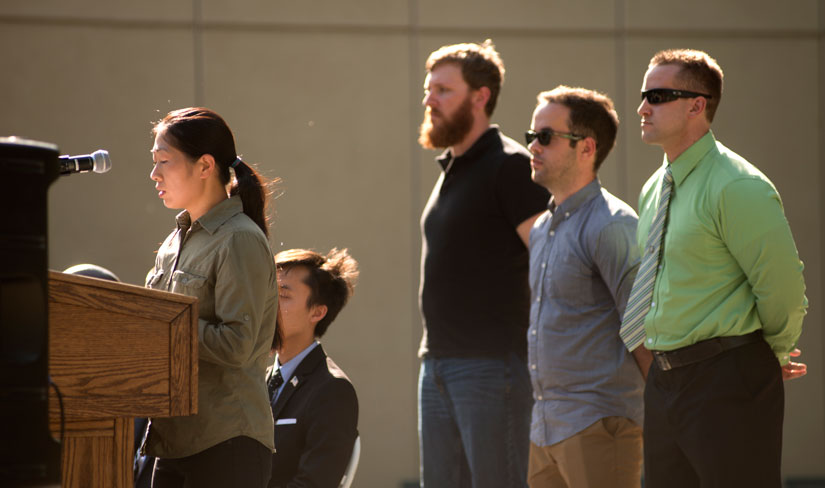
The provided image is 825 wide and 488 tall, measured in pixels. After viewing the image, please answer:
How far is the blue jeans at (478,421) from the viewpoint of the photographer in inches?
150

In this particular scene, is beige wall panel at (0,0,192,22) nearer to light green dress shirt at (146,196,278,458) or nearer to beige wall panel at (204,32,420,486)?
beige wall panel at (204,32,420,486)

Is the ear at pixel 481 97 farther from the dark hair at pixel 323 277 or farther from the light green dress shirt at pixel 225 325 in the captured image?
the light green dress shirt at pixel 225 325

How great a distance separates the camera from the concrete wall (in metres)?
6.32

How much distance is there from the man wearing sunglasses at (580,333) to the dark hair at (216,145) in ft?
4.01

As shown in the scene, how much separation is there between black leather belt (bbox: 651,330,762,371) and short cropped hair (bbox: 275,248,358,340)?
131 cm

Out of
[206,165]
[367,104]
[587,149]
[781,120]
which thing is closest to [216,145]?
[206,165]

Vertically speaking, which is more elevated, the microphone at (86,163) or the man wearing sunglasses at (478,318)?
the microphone at (86,163)

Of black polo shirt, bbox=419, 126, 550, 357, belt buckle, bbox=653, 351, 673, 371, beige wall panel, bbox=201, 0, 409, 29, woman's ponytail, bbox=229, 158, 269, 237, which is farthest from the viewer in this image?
beige wall panel, bbox=201, 0, 409, 29

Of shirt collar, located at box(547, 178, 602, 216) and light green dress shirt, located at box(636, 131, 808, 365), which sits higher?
shirt collar, located at box(547, 178, 602, 216)

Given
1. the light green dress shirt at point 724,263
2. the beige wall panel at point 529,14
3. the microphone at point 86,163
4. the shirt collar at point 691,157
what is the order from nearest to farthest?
the microphone at point 86,163, the light green dress shirt at point 724,263, the shirt collar at point 691,157, the beige wall panel at point 529,14

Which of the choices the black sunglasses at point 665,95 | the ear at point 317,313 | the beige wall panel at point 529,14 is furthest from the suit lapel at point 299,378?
the beige wall panel at point 529,14

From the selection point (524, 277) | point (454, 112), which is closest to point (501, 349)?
point (524, 277)

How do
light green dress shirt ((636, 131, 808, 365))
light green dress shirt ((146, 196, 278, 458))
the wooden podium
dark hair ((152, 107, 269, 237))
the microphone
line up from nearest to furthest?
1. the wooden podium
2. the microphone
3. light green dress shirt ((146, 196, 278, 458))
4. dark hair ((152, 107, 269, 237))
5. light green dress shirt ((636, 131, 808, 365))

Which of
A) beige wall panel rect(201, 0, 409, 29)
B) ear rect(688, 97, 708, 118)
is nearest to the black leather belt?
ear rect(688, 97, 708, 118)
